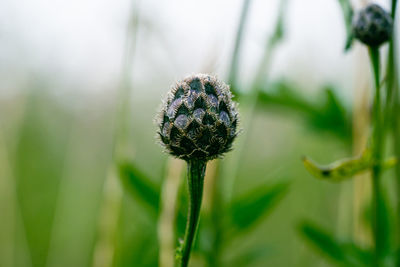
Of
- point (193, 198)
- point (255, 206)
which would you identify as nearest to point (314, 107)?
point (255, 206)

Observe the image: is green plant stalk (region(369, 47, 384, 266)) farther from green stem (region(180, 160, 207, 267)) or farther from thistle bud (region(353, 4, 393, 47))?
green stem (region(180, 160, 207, 267))

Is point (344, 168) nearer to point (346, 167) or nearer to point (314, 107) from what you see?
point (346, 167)

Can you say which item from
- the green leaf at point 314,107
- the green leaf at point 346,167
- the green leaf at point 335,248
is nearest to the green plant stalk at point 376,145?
the green leaf at point 346,167

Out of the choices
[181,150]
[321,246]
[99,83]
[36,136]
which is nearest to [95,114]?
[99,83]

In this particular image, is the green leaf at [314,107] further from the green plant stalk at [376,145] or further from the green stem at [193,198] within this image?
the green stem at [193,198]

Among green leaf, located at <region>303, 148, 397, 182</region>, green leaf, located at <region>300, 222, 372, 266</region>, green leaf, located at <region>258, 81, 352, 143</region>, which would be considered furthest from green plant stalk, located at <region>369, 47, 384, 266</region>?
green leaf, located at <region>258, 81, 352, 143</region>

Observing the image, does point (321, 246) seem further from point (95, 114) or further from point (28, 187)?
point (28, 187)
